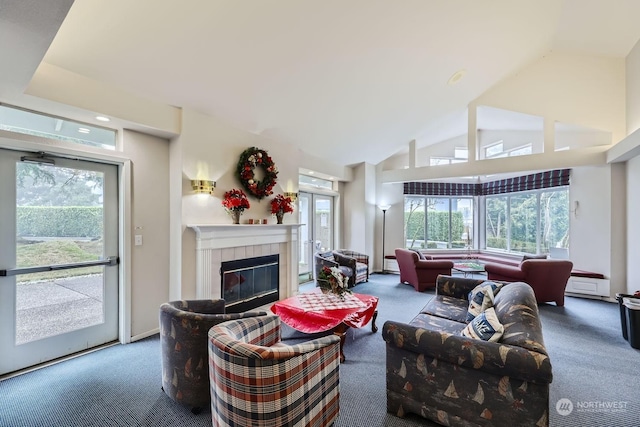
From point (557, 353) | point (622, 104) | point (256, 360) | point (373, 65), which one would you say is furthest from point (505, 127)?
point (256, 360)

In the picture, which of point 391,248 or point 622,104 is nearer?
point 622,104

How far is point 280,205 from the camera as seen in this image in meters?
4.30

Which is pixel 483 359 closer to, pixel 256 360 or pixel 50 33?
pixel 256 360

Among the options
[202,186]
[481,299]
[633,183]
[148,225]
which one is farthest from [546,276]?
[148,225]

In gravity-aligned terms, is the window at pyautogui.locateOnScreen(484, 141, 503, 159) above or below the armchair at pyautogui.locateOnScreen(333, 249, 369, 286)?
above

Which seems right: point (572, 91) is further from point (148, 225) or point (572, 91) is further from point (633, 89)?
point (148, 225)

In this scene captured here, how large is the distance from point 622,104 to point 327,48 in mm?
5044

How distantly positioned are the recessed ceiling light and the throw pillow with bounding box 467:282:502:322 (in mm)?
3206

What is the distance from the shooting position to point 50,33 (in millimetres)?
1514

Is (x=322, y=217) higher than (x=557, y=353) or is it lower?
higher

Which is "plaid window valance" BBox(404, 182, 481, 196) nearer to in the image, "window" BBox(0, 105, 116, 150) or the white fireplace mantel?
the white fireplace mantel

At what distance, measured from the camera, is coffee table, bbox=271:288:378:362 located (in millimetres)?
2725

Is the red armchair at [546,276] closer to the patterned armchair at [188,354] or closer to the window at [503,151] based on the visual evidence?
the window at [503,151]

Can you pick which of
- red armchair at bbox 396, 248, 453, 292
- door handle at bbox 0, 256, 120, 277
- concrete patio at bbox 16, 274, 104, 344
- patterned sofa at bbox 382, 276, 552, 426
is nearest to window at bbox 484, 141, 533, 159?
red armchair at bbox 396, 248, 453, 292
